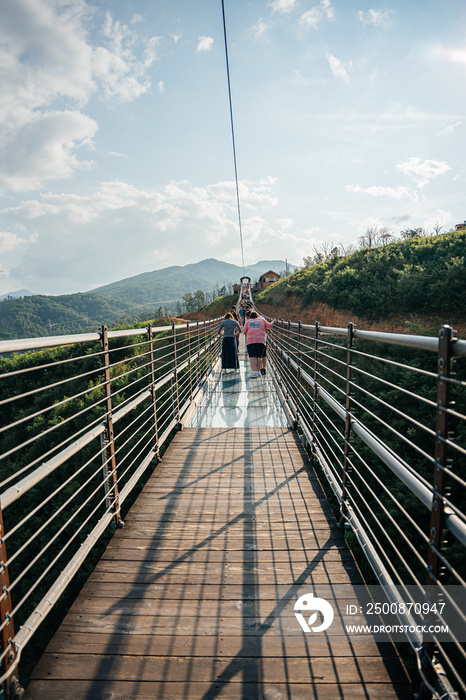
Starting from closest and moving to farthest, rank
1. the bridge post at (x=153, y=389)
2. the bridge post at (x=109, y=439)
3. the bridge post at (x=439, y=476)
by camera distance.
Answer: the bridge post at (x=439, y=476), the bridge post at (x=109, y=439), the bridge post at (x=153, y=389)

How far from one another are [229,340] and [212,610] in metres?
6.66

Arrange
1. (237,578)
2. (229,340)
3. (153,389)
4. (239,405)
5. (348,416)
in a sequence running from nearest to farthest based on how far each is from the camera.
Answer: (237,578) → (348,416) → (153,389) → (239,405) → (229,340)

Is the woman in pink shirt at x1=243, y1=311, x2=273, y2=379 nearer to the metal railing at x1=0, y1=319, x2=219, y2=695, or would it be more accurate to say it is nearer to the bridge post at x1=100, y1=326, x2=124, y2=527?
the metal railing at x1=0, y1=319, x2=219, y2=695

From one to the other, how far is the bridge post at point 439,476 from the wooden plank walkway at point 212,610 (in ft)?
0.84

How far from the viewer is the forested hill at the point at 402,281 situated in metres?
14.5

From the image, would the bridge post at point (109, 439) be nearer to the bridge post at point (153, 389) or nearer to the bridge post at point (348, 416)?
the bridge post at point (153, 389)

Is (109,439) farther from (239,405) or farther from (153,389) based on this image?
(239,405)

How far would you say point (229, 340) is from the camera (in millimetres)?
8570

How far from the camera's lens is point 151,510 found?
317cm

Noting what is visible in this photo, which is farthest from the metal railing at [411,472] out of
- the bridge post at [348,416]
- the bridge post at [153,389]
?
the bridge post at [153,389]

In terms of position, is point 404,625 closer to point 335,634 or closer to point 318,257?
point 335,634

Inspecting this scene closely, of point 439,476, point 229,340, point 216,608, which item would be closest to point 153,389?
point 216,608

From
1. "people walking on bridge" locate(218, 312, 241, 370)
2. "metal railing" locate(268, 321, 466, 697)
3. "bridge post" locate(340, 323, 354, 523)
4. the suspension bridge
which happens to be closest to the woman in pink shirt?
"people walking on bridge" locate(218, 312, 241, 370)

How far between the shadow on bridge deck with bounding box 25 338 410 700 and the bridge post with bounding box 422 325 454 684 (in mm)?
256
